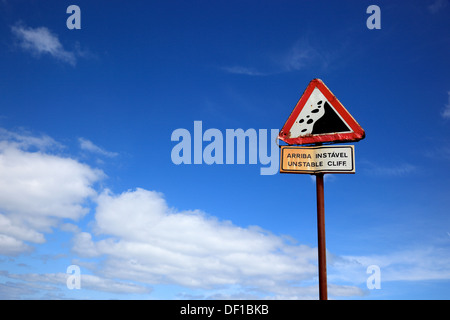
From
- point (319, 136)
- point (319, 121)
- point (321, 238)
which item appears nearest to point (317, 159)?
point (319, 136)

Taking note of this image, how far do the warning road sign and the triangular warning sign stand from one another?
0.10 m

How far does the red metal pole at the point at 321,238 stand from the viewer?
131 inches

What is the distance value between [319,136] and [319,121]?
0.59 feet

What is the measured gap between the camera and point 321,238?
3459 millimetres

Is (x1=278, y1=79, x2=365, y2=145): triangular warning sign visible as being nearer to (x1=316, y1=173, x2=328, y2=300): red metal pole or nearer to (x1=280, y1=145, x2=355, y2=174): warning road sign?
(x1=280, y1=145, x2=355, y2=174): warning road sign

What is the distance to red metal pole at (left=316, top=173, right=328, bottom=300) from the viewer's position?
10.9 feet

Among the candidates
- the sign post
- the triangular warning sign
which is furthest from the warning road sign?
the triangular warning sign

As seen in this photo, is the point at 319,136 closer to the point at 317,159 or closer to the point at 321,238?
the point at 317,159
